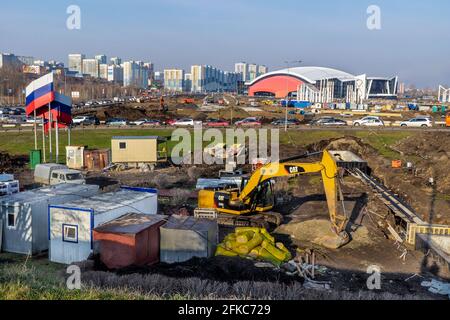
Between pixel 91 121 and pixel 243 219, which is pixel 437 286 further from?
pixel 91 121

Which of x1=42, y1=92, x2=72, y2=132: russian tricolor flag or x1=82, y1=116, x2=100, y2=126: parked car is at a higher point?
x1=42, y1=92, x2=72, y2=132: russian tricolor flag

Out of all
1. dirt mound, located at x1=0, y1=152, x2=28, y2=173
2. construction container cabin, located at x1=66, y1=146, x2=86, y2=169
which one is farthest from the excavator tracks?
dirt mound, located at x1=0, y1=152, x2=28, y2=173

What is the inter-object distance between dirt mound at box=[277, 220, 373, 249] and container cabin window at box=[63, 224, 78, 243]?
23.8 feet

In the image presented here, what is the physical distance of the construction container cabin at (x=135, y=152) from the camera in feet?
98.8

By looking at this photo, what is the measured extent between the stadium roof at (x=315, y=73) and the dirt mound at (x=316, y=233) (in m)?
101

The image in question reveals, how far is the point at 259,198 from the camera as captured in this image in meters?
18.4

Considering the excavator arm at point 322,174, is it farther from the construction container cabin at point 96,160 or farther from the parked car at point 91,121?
the parked car at point 91,121

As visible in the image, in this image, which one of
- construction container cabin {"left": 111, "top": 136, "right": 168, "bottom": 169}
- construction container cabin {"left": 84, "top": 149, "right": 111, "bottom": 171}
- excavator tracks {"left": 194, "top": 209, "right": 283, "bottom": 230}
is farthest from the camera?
construction container cabin {"left": 84, "top": 149, "right": 111, "bottom": 171}

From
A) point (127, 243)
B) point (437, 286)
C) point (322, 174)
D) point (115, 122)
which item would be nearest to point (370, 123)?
point (115, 122)

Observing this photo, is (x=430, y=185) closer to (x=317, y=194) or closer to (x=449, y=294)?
(x=317, y=194)

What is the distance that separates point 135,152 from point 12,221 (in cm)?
1581

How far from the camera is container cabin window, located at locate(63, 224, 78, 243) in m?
13.8

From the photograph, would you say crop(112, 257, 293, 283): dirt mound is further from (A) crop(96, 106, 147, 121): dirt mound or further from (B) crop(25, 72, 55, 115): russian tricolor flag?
(A) crop(96, 106, 147, 121): dirt mound

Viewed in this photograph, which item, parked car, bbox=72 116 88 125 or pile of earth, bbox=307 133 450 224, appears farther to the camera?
parked car, bbox=72 116 88 125
